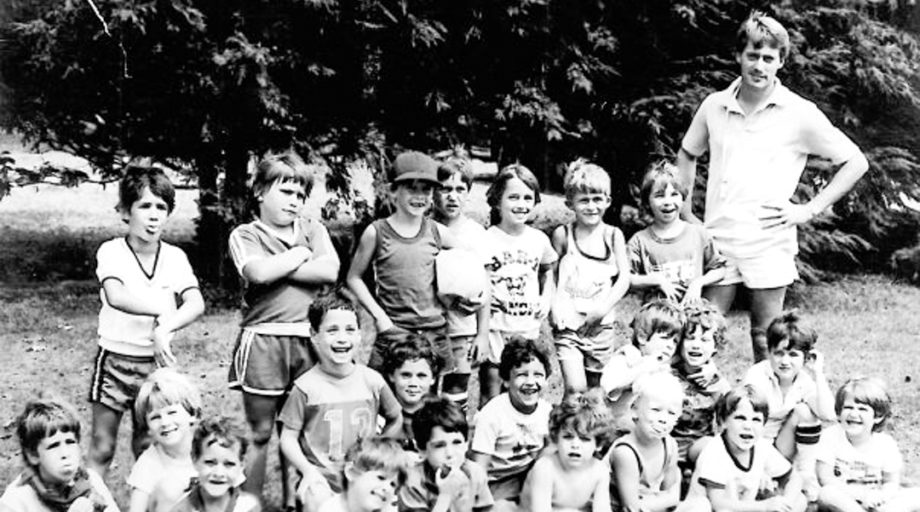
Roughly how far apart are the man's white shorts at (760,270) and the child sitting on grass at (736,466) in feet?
2.18

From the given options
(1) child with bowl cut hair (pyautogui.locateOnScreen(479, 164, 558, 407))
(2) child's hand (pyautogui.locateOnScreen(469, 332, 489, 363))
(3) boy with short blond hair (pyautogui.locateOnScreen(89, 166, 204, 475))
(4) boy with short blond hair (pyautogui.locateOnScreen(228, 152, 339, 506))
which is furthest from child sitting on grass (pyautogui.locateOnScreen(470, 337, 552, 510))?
(3) boy with short blond hair (pyautogui.locateOnScreen(89, 166, 204, 475))

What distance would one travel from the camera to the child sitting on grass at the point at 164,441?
414 centimetres

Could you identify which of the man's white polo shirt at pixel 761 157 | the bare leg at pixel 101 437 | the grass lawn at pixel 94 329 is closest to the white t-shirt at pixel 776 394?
the man's white polo shirt at pixel 761 157

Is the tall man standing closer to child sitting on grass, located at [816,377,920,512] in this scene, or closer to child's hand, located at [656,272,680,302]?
child's hand, located at [656,272,680,302]

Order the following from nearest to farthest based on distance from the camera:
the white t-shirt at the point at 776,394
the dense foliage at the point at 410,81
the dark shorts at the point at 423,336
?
the dark shorts at the point at 423,336 < the white t-shirt at the point at 776,394 < the dense foliage at the point at 410,81

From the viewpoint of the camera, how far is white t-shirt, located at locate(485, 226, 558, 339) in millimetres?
5230

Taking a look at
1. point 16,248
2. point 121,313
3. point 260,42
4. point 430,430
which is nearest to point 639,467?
point 430,430

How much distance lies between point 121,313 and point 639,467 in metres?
2.17

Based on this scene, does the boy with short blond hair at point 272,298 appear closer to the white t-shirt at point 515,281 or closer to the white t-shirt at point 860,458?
the white t-shirt at point 515,281

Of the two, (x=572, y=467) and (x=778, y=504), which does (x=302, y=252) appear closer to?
(x=572, y=467)

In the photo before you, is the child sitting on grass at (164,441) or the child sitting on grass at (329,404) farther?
the child sitting on grass at (329,404)

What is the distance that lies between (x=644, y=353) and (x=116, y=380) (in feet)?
7.38

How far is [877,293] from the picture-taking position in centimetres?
1148

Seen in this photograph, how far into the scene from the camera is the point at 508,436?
4.74m
